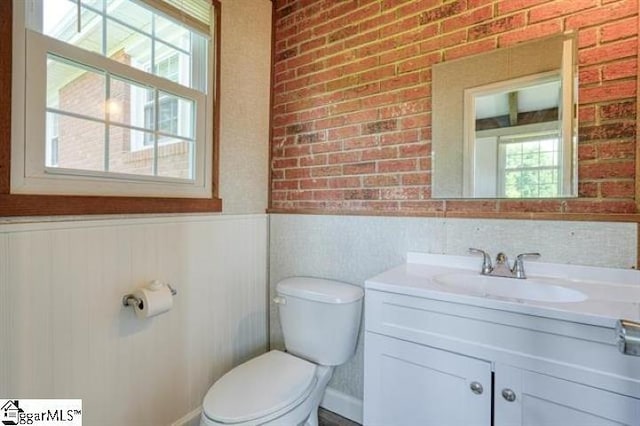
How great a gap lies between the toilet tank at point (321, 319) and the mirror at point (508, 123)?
2.15ft

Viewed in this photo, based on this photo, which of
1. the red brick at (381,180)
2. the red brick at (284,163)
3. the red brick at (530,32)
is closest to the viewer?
the red brick at (530,32)

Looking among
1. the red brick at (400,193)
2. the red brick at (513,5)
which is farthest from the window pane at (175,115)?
the red brick at (513,5)

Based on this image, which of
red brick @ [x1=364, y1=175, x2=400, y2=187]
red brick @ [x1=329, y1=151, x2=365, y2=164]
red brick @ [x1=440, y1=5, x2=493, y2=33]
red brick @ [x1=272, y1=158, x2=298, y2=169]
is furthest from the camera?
red brick @ [x1=272, y1=158, x2=298, y2=169]

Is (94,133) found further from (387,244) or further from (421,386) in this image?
(421,386)

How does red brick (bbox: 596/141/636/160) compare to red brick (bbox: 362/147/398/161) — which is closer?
red brick (bbox: 596/141/636/160)

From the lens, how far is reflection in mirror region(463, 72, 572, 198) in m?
1.26

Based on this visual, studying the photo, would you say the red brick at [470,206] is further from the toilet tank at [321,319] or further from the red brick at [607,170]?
the toilet tank at [321,319]

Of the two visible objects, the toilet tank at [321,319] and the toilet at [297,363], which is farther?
the toilet tank at [321,319]

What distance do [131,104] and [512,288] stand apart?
172cm

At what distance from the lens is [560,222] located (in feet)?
4.07

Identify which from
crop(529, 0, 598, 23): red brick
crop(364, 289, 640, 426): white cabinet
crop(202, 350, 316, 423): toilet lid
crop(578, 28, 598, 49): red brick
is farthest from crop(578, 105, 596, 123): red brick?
crop(202, 350, 316, 423): toilet lid

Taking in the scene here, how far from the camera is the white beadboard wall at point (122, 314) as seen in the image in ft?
3.41

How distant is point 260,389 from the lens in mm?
1245

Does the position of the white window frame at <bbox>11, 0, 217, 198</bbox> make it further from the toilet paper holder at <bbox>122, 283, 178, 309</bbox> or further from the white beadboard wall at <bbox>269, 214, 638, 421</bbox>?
the white beadboard wall at <bbox>269, 214, 638, 421</bbox>
